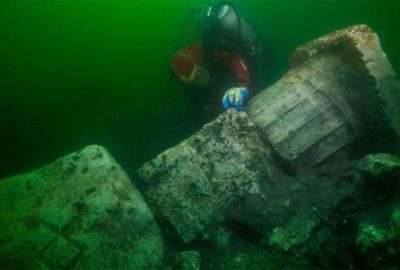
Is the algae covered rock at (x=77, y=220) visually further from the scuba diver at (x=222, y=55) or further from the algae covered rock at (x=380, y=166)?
the algae covered rock at (x=380, y=166)

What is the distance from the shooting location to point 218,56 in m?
4.39

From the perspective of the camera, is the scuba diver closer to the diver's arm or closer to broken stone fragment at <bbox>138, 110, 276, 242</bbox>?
the diver's arm

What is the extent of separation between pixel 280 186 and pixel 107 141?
9.17 feet

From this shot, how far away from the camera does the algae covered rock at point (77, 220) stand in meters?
2.68

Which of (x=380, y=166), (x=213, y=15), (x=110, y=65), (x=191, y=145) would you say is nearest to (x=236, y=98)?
(x=191, y=145)

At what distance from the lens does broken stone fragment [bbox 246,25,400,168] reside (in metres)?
3.17

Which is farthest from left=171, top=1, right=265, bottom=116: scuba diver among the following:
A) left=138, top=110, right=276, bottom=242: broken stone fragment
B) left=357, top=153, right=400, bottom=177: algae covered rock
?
left=357, top=153, right=400, bottom=177: algae covered rock

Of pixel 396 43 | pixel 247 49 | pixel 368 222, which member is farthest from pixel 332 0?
pixel 368 222

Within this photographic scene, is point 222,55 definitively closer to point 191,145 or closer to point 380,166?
point 191,145

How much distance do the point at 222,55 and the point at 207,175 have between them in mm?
1953

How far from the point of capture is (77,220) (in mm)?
2842

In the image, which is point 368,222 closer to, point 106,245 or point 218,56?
point 106,245

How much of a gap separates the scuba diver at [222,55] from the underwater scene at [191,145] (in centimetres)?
2

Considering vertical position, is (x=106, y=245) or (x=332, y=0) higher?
(x=332, y=0)
